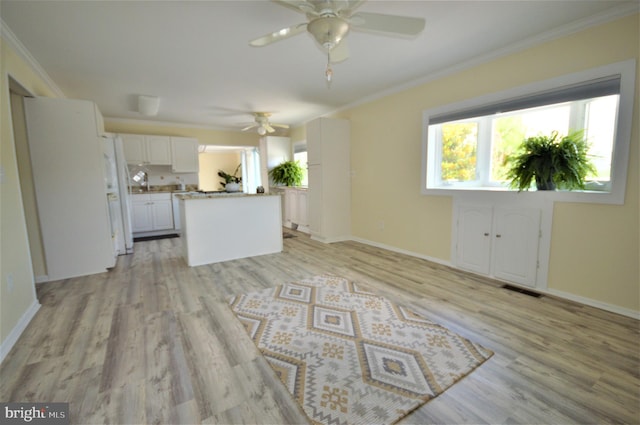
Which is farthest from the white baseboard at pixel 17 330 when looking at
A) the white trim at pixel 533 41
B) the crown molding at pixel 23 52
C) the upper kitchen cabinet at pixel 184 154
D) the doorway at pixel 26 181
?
the white trim at pixel 533 41

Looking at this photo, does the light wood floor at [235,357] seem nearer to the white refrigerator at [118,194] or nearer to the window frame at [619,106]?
the window frame at [619,106]

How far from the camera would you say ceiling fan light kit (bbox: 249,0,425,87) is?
1.55 m

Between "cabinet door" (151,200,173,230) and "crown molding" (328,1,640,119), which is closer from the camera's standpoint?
"crown molding" (328,1,640,119)

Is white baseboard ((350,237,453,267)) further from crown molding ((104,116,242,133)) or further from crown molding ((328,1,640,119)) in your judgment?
crown molding ((104,116,242,133))

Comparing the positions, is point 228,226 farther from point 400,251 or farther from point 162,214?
point 162,214

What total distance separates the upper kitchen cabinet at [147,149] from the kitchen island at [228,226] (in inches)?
100.0

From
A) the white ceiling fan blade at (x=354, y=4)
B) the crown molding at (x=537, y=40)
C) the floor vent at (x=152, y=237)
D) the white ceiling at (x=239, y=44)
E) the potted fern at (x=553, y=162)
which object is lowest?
the floor vent at (x=152, y=237)

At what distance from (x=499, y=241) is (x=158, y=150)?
20.1 ft

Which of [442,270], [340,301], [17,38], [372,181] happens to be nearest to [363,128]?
[372,181]

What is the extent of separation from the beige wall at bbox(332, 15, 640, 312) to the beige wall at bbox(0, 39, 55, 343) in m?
3.99

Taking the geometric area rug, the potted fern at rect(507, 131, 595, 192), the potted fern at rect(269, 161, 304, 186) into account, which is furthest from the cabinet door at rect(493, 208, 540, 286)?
the potted fern at rect(269, 161, 304, 186)

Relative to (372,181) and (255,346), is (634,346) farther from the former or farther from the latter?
(372,181)

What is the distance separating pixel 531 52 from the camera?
8.40ft

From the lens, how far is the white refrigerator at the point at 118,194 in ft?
12.7
